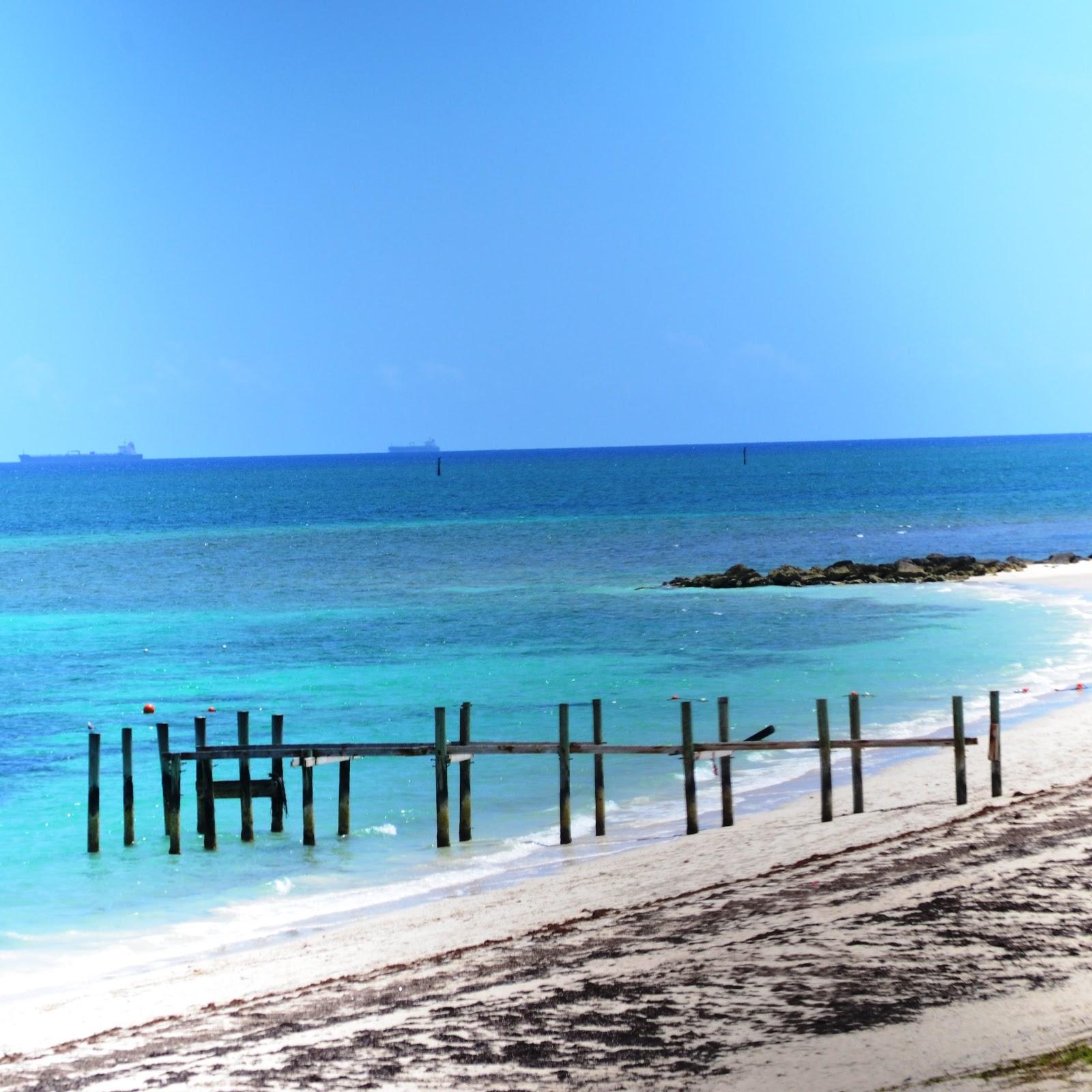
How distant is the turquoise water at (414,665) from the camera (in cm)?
1855

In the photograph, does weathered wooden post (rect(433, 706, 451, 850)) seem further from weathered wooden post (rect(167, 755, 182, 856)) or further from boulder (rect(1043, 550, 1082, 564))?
boulder (rect(1043, 550, 1082, 564))

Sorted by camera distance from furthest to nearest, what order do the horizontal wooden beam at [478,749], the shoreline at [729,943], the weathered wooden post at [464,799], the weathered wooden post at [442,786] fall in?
the weathered wooden post at [464,799] < the weathered wooden post at [442,786] < the horizontal wooden beam at [478,749] < the shoreline at [729,943]

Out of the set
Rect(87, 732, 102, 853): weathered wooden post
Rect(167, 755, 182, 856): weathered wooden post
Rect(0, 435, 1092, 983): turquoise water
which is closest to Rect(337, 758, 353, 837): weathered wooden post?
Rect(0, 435, 1092, 983): turquoise water

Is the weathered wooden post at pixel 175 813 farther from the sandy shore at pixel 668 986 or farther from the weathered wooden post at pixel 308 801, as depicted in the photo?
the sandy shore at pixel 668 986

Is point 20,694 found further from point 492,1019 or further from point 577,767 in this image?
point 492,1019

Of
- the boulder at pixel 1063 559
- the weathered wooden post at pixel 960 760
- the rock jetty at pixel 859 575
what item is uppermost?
the boulder at pixel 1063 559

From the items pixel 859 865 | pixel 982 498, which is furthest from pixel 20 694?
pixel 982 498

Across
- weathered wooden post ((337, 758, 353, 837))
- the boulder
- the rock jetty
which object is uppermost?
the boulder

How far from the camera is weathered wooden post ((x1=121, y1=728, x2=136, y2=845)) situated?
1975 centimetres

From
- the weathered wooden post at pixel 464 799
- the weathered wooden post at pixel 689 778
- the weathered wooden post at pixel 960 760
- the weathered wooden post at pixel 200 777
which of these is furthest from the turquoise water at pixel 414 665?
the weathered wooden post at pixel 960 760

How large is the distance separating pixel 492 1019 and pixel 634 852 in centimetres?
699

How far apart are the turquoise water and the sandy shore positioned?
2747 mm

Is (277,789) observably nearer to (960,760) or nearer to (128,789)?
(128,789)

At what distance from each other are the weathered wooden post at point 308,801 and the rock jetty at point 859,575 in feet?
116
